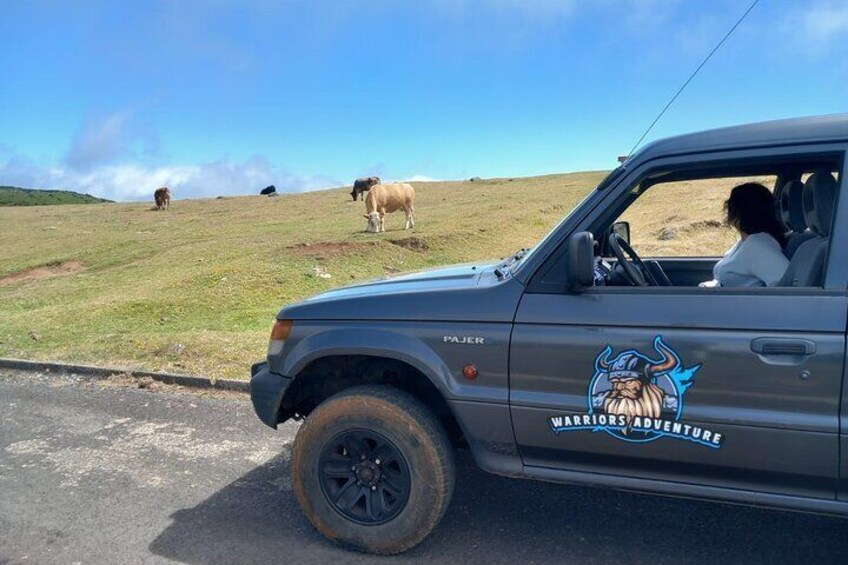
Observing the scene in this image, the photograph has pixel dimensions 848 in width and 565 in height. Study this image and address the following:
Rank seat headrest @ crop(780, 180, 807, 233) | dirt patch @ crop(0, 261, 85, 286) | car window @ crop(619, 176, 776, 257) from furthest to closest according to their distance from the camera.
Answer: dirt patch @ crop(0, 261, 85, 286) → car window @ crop(619, 176, 776, 257) → seat headrest @ crop(780, 180, 807, 233)

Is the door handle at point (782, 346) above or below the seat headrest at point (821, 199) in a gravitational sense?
below

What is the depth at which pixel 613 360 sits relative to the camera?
296cm

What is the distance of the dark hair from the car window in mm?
7692

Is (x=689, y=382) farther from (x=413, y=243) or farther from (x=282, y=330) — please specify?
(x=413, y=243)

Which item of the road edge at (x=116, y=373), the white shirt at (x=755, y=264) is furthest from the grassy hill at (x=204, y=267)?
the white shirt at (x=755, y=264)

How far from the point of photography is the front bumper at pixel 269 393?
3.71 meters

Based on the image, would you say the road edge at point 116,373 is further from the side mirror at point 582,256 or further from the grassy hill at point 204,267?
the side mirror at point 582,256

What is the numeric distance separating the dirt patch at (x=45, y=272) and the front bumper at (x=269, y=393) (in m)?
16.7

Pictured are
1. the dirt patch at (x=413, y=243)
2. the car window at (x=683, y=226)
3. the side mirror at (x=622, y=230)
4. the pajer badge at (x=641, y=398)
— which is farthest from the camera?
the dirt patch at (x=413, y=243)

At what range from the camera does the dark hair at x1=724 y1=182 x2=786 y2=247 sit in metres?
3.62

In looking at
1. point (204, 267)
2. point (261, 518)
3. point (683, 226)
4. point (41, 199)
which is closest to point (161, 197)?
point (204, 267)

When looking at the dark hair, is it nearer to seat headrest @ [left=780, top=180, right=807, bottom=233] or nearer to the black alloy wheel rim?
seat headrest @ [left=780, top=180, right=807, bottom=233]

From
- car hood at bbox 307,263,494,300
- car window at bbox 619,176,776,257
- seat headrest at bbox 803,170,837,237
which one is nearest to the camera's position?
seat headrest at bbox 803,170,837,237

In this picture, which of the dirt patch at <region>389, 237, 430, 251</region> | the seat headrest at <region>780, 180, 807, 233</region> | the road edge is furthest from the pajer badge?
the dirt patch at <region>389, 237, 430, 251</region>
